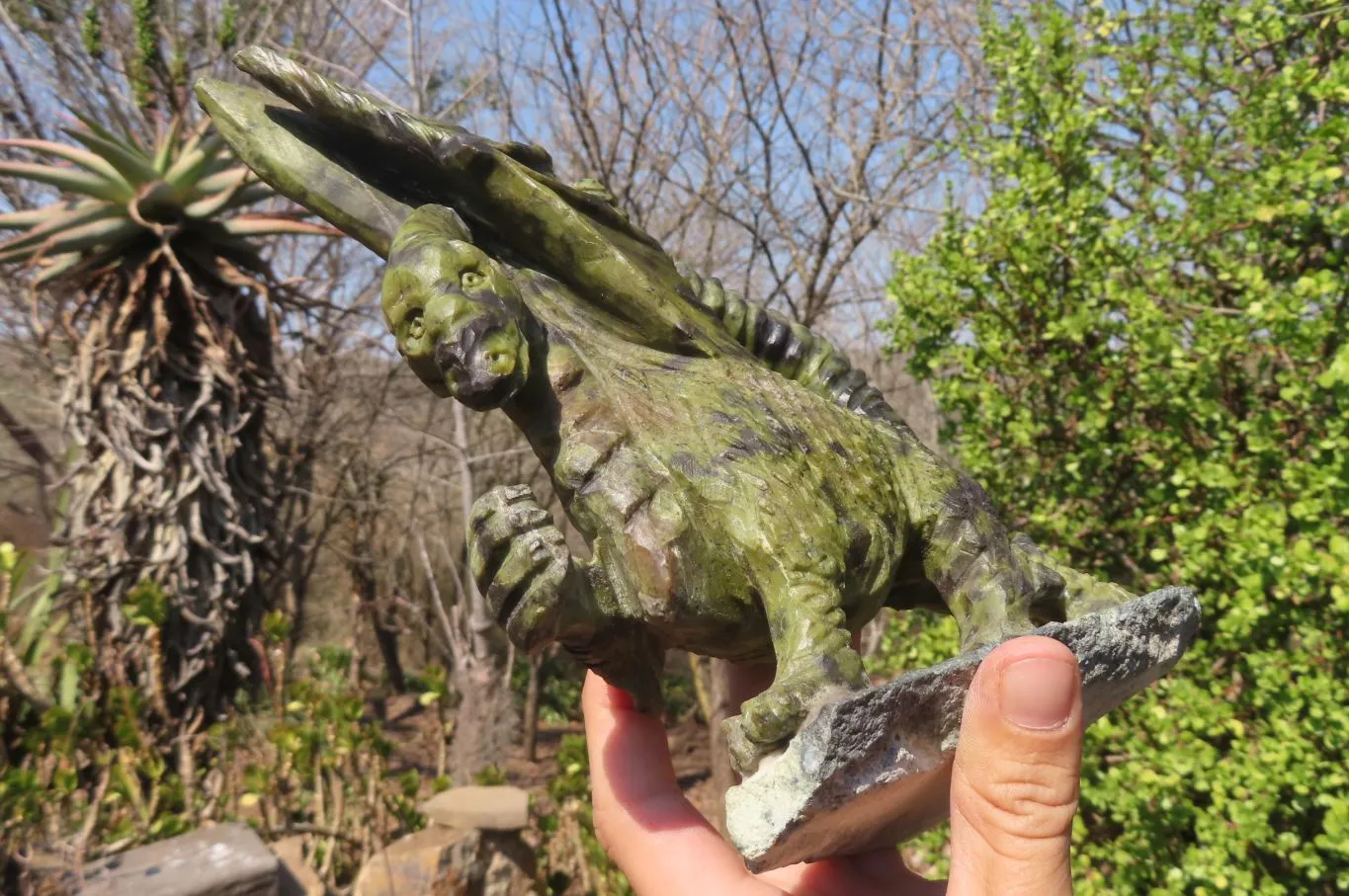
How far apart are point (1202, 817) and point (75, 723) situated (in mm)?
4421

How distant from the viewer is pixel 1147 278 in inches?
126

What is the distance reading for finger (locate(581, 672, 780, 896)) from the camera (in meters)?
1.75

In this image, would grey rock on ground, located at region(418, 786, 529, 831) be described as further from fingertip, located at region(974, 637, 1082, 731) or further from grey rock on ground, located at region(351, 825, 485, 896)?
fingertip, located at region(974, 637, 1082, 731)

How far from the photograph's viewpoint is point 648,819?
6.00 ft

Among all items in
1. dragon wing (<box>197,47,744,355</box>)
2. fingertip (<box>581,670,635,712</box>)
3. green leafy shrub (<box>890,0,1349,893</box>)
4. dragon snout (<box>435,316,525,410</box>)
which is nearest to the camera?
dragon snout (<box>435,316,525,410</box>)

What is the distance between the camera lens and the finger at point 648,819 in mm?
1753

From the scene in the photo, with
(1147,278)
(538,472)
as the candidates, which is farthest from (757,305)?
(538,472)

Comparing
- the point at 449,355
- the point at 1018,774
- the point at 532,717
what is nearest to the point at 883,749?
the point at 1018,774

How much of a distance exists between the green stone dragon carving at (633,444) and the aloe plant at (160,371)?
95.6 inches

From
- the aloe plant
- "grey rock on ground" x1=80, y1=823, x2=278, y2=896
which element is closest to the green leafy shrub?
"grey rock on ground" x1=80, y1=823, x2=278, y2=896

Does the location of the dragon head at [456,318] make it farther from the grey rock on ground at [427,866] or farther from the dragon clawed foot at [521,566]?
the grey rock on ground at [427,866]

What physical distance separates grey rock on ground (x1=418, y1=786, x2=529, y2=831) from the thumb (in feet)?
9.17

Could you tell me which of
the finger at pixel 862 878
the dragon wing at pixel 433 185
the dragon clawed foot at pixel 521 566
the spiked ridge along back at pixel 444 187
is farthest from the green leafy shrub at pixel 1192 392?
the dragon clawed foot at pixel 521 566

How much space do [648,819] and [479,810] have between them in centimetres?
210
